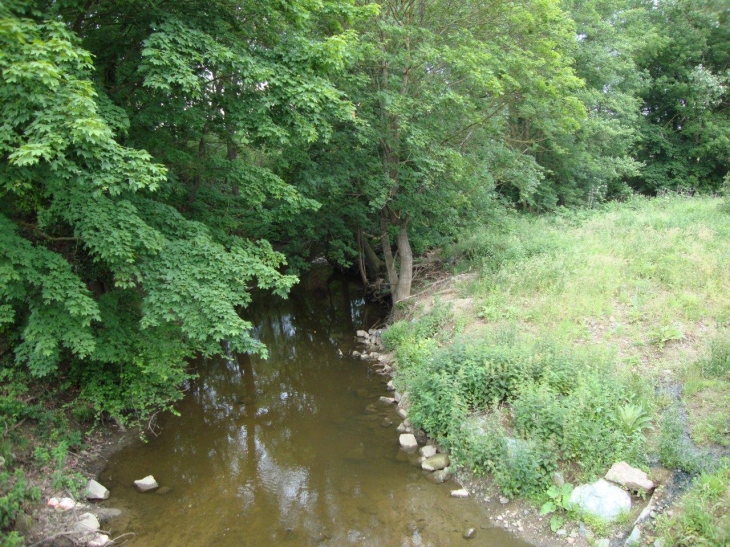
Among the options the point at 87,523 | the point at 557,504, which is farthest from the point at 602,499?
the point at 87,523

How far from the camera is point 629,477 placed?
19.8 ft

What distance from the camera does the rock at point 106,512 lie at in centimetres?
645

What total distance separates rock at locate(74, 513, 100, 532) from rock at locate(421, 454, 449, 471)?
15.7 feet

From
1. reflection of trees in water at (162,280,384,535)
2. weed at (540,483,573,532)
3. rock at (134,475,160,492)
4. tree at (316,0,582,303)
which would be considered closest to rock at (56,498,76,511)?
rock at (134,475,160,492)

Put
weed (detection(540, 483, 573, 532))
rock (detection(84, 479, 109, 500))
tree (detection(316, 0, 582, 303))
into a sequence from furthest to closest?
tree (detection(316, 0, 582, 303)) < rock (detection(84, 479, 109, 500)) < weed (detection(540, 483, 573, 532))

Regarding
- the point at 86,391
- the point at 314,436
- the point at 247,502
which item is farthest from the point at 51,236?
the point at 314,436

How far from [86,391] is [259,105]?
5.78 m

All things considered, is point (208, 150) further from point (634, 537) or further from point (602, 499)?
point (634, 537)

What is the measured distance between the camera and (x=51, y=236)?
714 cm

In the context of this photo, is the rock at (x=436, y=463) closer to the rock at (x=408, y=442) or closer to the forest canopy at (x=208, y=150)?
the rock at (x=408, y=442)

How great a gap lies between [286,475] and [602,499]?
4.70m

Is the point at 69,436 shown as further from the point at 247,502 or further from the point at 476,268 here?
the point at 476,268

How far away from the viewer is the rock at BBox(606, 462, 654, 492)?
595 cm

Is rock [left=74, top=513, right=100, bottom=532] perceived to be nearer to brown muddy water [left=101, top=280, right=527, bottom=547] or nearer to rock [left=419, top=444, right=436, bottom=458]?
brown muddy water [left=101, top=280, right=527, bottom=547]
